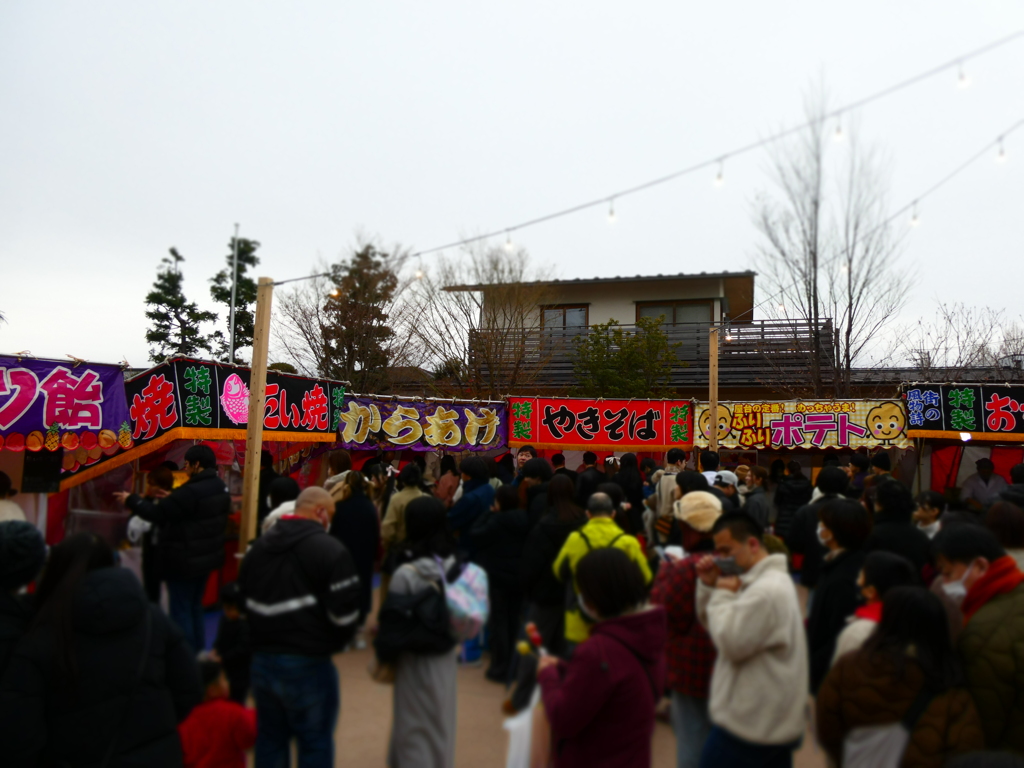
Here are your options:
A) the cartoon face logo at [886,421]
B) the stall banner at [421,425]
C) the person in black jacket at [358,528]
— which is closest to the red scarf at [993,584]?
the person in black jacket at [358,528]

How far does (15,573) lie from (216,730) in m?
1.05

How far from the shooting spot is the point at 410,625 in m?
3.44

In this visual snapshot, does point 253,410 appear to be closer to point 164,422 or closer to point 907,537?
point 164,422

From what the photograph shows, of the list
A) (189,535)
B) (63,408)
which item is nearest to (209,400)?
(63,408)

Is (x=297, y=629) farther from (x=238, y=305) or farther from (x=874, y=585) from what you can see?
(x=238, y=305)

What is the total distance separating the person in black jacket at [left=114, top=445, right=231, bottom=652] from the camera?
5379mm

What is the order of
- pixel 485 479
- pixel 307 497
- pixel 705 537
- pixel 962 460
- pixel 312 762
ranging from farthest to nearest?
pixel 962 460, pixel 485 479, pixel 705 537, pixel 307 497, pixel 312 762

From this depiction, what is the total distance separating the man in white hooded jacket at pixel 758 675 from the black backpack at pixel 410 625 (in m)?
1.27

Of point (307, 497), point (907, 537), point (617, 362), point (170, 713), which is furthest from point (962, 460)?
point (170, 713)

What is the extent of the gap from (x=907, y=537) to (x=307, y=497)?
11.6 ft

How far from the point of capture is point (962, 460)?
12703mm

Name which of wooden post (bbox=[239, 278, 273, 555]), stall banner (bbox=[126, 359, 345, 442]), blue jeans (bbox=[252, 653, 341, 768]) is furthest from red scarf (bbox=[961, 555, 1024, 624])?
stall banner (bbox=[126, 359, 345, 442])

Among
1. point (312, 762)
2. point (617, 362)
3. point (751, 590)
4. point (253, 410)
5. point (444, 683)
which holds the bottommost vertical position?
point (312, 762)

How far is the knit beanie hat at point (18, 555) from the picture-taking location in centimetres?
277
